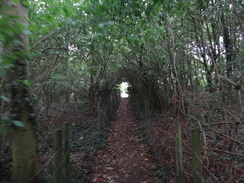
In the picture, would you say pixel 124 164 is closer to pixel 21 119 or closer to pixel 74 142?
pixel 74 142

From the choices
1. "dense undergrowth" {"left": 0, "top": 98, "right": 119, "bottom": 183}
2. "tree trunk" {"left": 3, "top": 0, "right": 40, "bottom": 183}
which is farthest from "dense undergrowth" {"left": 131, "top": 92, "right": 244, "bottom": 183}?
"tree trunk" {"left": 3, "top": 0, "right": 40, "bottom": 183}

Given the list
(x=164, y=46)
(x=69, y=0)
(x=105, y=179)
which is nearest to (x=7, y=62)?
(x=69, y=0)

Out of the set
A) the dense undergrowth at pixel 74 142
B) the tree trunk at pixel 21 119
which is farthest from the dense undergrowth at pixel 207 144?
the tree trunk at pixel 21 119

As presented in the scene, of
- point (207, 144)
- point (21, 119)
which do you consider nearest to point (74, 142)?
point (21, 119)

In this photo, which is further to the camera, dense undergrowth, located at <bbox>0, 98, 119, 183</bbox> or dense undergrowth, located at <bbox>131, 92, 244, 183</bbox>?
dense undergrowth, located at <bbox>0, 98, 119, 183</bbox>

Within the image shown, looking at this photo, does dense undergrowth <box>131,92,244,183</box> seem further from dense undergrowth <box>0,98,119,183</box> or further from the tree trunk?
the tree trunk

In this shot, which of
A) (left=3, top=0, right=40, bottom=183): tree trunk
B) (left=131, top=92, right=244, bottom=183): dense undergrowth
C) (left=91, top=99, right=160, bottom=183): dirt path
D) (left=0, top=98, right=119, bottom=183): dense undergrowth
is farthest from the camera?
(left=91, top=99, right=160, bottom=183): dirt path

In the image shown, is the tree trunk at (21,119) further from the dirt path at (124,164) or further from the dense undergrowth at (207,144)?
the dense undergrowth at (207,144)

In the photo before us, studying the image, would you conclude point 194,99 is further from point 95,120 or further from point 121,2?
point 95,120

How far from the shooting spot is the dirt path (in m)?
3.84

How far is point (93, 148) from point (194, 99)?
3369 mm

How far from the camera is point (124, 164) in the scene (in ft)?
14.9

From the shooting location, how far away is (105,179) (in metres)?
3.84

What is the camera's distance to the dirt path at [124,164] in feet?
12.6
